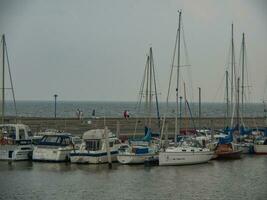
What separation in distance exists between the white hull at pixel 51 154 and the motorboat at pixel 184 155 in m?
6.88

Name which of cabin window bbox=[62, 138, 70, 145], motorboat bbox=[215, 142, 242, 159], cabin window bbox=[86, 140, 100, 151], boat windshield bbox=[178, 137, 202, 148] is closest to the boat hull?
motorboat bbox=[215, 142, 242, 159]

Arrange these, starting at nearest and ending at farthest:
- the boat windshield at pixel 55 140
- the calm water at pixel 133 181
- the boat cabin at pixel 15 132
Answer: the calm water at pixel 133 181 < the boat windshield at pixel 55 140 < the boat cabin at pixel 15 132

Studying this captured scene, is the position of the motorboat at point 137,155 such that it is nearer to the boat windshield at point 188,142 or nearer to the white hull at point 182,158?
the white hull at point 182,158

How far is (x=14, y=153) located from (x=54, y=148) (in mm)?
2971

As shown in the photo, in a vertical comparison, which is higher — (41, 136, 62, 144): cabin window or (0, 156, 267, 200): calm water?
(41, 136, 62, 144): cabin window

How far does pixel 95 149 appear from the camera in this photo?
43.1 m

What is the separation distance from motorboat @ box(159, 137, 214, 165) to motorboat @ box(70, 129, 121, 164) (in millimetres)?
3799

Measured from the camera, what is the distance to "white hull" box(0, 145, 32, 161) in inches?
1735

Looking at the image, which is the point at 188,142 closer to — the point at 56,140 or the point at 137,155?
the point at 137,155

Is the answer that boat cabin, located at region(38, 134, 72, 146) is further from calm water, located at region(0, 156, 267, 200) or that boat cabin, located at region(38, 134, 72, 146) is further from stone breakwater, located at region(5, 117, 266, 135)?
stone breakwater, located at region(5, 117, 266, 135)

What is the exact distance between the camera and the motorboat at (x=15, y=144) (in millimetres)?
44156

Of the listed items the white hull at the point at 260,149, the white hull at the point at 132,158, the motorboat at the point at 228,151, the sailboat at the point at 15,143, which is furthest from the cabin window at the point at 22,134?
the white hull at the point at 260,149

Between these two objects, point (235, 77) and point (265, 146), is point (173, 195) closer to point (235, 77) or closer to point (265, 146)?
point (265, 146)

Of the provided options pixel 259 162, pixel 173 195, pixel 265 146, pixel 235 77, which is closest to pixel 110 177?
pixel 173 195
